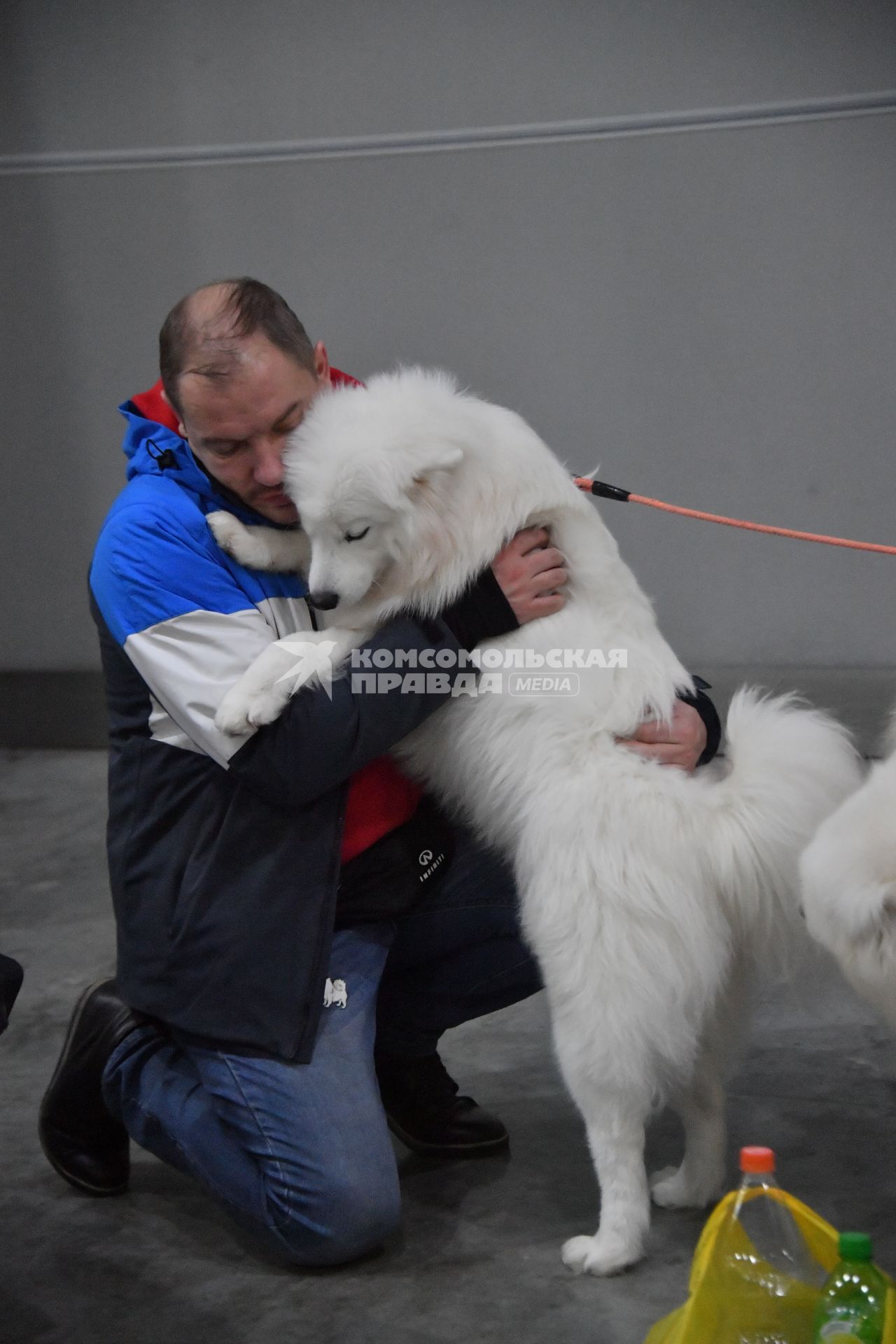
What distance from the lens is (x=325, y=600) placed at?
1874mm

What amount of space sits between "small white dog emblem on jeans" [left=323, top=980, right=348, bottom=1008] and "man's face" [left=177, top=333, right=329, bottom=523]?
2.53 feet

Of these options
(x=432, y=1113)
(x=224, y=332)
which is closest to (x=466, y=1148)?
(x=432, y=1113)

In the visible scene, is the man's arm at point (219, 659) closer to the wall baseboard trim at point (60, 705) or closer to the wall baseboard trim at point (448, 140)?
the wall baseboard trim at point (60, 705)

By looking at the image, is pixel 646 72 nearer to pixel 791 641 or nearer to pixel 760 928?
pixel 791 641

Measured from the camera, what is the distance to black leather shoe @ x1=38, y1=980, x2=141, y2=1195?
6.71ft

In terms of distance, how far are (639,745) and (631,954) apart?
0.32 meters

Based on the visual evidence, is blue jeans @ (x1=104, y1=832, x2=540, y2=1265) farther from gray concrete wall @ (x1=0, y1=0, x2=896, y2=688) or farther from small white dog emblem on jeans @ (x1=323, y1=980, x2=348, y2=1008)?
gray concrete wall @ (x1=0, y1=0, x2=896, y2=688)

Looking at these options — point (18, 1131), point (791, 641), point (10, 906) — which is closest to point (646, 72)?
point (791, 641)

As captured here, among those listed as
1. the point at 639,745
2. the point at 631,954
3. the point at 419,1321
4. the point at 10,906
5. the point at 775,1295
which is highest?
the point at 639,745

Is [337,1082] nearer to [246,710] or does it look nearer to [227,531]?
[246,710]

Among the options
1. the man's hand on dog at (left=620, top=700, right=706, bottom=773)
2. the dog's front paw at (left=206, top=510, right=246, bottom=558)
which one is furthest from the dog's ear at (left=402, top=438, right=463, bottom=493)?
the man's hand on dog at (left=620, top=700, right=706, bottom=773)

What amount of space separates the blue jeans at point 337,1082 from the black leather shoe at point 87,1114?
48mm

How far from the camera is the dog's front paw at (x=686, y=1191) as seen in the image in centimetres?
192

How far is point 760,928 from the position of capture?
1.79m
